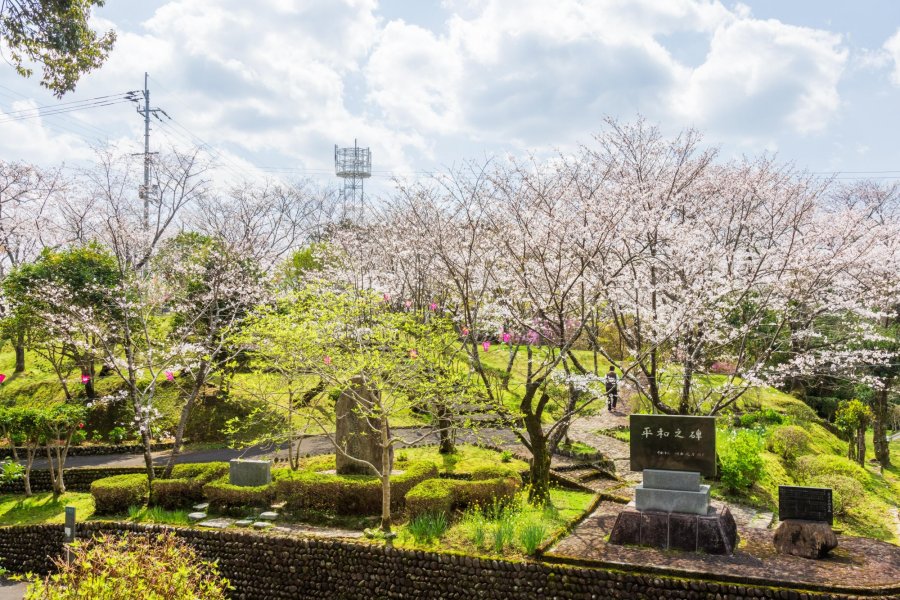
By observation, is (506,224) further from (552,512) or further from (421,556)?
(421,556)

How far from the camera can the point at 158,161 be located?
72.2ft

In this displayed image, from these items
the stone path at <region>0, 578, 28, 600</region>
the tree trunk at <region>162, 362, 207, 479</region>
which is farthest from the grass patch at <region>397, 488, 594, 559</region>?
the stone path at <region>0, 578, 28, 600</region>

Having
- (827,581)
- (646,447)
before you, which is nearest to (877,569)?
(827,581)

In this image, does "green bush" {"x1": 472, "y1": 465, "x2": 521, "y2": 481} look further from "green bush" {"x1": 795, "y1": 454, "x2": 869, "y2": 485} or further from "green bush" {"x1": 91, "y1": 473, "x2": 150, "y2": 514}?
"green bush" {"x1": 91, "y1": 473, "x2": 150, "y2": 514}

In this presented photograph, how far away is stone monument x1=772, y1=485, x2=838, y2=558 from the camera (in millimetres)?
9805

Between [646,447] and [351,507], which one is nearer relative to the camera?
[646,447]

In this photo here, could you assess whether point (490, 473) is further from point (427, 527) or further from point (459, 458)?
point (459, 458)

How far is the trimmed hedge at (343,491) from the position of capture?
1320cm

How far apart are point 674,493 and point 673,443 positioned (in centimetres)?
86

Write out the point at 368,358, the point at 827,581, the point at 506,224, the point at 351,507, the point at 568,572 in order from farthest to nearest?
the point at 506,224 < the point at 351,507 < the point at 368,358 < the point at 568,572 < the point at 827,581

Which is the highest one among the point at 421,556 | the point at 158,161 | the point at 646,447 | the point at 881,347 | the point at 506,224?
the point at 158,161

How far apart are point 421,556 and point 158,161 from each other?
59.0 feet

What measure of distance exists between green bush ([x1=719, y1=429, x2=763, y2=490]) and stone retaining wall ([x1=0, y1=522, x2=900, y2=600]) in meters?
5.48

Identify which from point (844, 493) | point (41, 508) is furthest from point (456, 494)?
point (41, 508)
